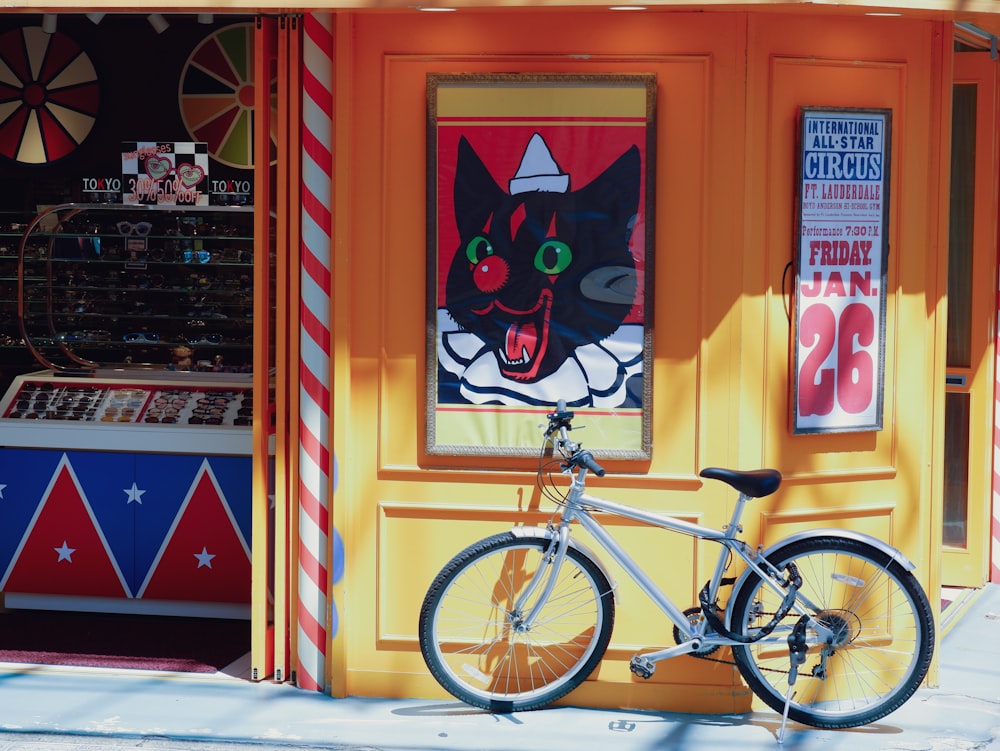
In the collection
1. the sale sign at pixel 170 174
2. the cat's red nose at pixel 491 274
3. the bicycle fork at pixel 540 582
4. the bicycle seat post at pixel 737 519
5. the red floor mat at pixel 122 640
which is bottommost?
the red floor mat at pixel 122 640

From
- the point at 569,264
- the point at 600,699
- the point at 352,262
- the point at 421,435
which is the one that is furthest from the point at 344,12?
the point at 600,699

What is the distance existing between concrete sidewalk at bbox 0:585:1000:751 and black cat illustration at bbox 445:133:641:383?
4.33ft

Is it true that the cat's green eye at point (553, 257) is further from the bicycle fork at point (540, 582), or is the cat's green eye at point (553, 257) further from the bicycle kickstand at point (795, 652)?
the bicycle kickstand at point (795, 652)

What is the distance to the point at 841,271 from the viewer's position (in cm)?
488

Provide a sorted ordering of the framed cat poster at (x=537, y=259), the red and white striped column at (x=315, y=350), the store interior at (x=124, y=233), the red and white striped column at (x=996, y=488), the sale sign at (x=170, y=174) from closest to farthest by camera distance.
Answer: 1. the framed cat poster at (x=537, y=259)
2. the red and white striped column at (x=315, y=350)
3. the store interior at (x=124, y=233)
4. the red and white striped column at (x=996, y=488)
5. the sale sign at (x=170, y=174)

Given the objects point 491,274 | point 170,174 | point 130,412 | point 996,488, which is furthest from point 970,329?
point 170,174

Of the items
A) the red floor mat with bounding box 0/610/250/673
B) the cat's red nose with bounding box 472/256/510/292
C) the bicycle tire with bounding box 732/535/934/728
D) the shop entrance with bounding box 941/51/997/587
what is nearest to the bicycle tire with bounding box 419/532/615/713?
the bicycle tire with bounding box 732/535/934/728

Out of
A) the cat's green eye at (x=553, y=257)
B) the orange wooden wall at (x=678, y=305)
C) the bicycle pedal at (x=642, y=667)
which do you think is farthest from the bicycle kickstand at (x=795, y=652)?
the cat's green eye at (x=553, y=257)

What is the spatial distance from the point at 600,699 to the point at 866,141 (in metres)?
2.36

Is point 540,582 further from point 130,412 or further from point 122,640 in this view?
point 130,412

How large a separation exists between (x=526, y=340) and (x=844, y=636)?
1600mm

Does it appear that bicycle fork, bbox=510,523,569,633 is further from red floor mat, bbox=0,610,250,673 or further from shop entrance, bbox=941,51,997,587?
shop entrance, bbox=941,51,997,587

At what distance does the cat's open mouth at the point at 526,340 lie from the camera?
16.0 feet

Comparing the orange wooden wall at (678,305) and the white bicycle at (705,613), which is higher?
the orange wooden wall at (678,305)
